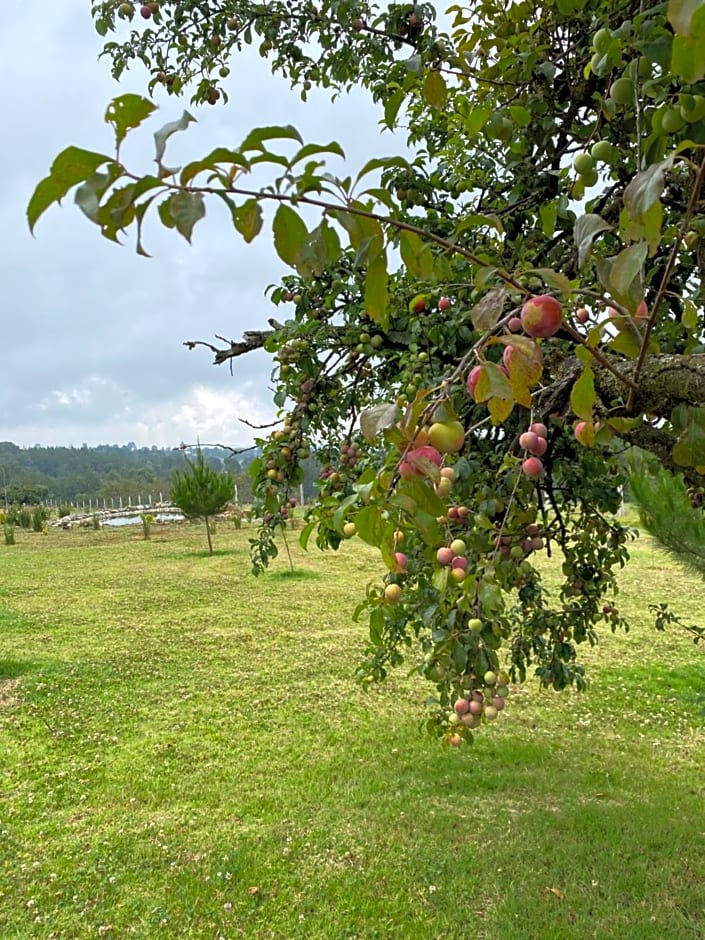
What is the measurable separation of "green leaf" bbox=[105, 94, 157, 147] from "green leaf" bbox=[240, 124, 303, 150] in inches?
2.4

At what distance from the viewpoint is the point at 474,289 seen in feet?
2.51

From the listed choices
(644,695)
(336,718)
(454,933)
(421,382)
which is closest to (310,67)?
(421,382)

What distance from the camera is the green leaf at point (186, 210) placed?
424mm

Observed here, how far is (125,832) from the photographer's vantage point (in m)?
2.72

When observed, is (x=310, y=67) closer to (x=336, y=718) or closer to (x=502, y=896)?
(x=502, y=896)

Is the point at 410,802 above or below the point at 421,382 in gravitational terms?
below

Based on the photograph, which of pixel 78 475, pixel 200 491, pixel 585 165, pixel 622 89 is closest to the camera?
pixel 622 89

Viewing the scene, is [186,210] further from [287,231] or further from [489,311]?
[489,311]

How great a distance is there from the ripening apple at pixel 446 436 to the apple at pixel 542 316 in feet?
0.34

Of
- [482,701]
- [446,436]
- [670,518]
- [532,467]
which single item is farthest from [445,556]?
[670,518]

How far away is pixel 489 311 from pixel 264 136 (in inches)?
8.4

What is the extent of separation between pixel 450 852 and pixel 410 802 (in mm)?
474

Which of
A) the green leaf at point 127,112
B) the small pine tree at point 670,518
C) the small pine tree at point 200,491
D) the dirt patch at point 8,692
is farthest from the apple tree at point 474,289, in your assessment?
the small pine tree at point 200,491

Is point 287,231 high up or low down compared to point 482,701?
up
